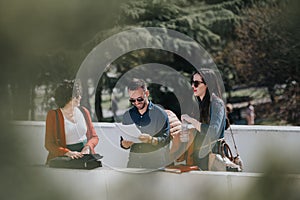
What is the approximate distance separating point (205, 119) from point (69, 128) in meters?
0.70

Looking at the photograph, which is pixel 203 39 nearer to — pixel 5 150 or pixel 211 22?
pixel 211 22

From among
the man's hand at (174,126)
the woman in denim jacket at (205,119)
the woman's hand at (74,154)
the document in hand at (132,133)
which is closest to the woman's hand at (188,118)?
the woman in denim jacket at (205,119)

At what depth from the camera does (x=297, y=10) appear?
626 mm

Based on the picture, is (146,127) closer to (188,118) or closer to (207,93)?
(188,118)

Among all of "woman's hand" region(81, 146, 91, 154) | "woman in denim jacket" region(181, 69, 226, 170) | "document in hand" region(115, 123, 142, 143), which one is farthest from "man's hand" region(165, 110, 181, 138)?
"woman's hand" region(81, 146, 91, 154)

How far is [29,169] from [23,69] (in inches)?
3.9

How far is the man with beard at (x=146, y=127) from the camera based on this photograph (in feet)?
8.54

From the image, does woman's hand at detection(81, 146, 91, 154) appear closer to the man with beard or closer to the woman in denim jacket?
the man with beard

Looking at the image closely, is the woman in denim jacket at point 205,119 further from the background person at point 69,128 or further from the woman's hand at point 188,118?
the background person at point 69,128

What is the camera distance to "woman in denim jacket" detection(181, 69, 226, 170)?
2.65 meters

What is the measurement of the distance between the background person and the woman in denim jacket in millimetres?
550

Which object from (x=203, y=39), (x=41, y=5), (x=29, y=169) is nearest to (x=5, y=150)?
(x=29, y=169)

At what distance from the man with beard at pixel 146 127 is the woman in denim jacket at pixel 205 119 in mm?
116

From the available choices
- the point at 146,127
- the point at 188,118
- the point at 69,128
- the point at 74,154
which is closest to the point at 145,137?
the point at 146,127
